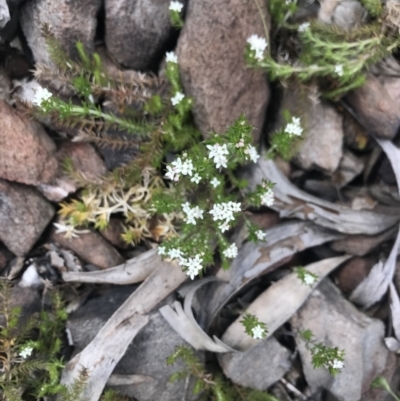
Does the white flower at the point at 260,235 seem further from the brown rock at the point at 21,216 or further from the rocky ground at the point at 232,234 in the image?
the brown rock at the point at 21,216

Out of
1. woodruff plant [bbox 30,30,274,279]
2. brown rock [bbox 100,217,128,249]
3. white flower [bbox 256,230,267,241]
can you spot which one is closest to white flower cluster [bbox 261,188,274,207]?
woodruff plant [bbox 30,30,274,279]

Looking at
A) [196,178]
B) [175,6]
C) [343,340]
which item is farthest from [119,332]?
[175,6]

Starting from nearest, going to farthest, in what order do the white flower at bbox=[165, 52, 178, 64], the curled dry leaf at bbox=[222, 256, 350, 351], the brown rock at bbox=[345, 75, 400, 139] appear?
the white flower at bbox=[165, 52, 178, 64]
the brown rock at bbox=[345, 75, 400, 139]
the curled dry leaf at bbox=[222, 256, 350, 351]

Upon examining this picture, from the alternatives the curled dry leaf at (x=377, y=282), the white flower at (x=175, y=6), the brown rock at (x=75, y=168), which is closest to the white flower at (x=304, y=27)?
the white flower at (x=175, y=6)

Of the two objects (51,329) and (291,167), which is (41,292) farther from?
(291,167)

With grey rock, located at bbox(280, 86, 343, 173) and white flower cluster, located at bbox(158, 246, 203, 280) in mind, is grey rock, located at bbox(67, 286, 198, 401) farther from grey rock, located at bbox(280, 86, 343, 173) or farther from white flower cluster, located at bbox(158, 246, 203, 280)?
grey rock, located at bbox(280, 86, 343, 173)

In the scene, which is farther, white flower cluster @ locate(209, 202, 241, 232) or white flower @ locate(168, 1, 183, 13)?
white flower @ locate(168, 1, 183, 13)

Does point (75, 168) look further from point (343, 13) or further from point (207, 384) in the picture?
point (343, 13)
